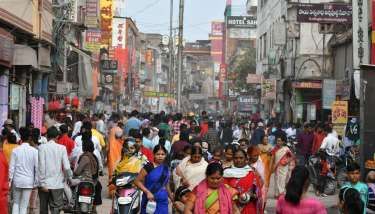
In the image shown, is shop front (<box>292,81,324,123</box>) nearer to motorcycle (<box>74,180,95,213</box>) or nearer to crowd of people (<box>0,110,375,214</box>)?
crowd of people (<box>0,110,375,214</box>)

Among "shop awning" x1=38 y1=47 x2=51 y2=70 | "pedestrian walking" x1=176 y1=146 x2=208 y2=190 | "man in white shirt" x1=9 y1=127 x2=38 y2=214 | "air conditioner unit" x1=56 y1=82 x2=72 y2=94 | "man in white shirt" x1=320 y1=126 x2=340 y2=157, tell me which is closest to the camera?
"pedestrian walking" x1=176 y1=146 x2=208 y2=190

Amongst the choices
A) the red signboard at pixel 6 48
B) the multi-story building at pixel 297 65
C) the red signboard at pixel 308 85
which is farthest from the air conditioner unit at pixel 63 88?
the red signboard at pixel 6 48

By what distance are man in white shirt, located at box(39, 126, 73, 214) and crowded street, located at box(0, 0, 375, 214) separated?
0.07 ft

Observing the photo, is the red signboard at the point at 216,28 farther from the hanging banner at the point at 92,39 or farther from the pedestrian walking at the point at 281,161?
the pedestrian walking at the point at 281,161

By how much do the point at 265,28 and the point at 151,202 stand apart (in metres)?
55.4

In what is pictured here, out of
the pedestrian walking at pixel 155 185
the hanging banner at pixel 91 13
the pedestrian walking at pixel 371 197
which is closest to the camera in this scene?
the pedestrian walking at pixel 371 197

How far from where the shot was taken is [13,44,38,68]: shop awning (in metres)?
22.5

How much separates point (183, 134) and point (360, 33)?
11.3ft

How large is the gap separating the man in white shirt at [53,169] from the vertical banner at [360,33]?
196 inches

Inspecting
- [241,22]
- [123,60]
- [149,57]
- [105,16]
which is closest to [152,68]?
[149,57]

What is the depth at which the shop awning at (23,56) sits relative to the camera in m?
22.5

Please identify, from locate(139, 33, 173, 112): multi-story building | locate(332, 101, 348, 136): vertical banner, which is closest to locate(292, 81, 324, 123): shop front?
locate(332, 101, 348, 136): vertical banner

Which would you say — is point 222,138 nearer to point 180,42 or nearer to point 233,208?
point 180,42

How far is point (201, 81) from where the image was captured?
164 meters
